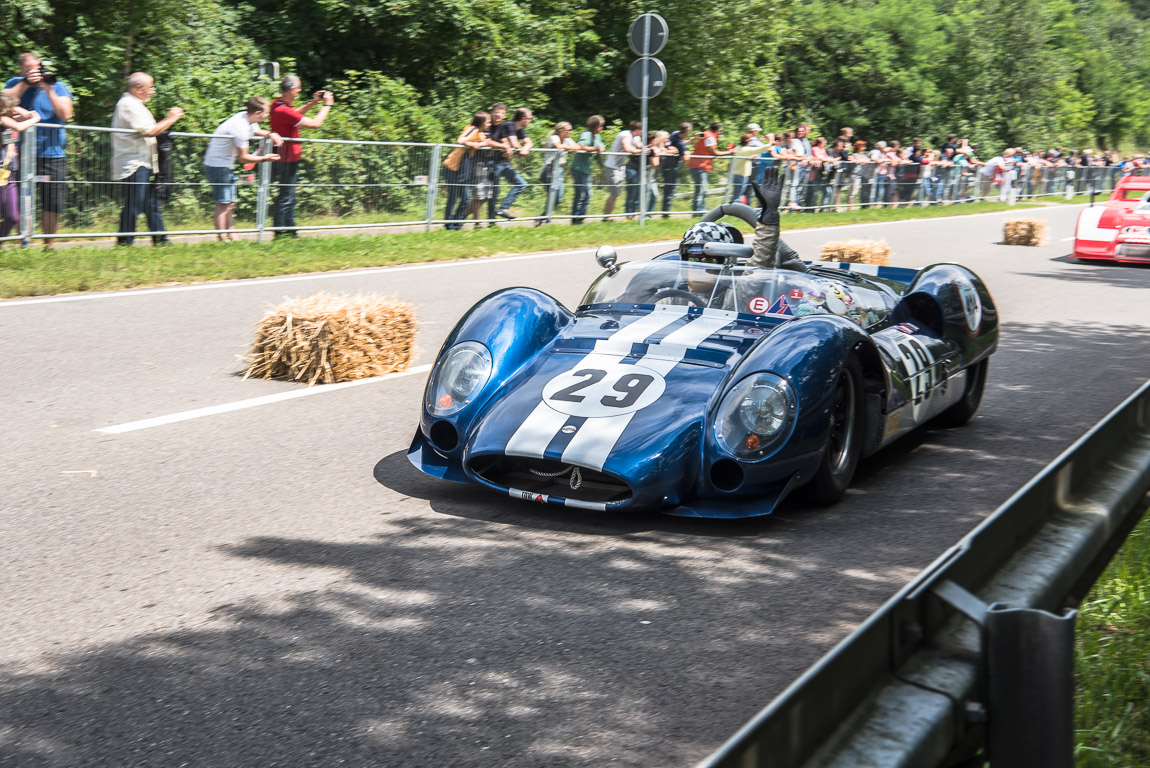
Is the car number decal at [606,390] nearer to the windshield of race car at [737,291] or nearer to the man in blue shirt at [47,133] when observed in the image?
the windshield of race car at [737,291]

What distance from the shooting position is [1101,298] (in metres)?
14.0

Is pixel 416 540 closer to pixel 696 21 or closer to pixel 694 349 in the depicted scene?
pixel 694 349

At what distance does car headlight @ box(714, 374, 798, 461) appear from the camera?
486 centimetres

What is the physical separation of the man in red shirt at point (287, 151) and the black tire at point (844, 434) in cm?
1016

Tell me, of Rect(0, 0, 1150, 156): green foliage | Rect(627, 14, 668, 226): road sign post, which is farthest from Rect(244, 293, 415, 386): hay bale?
Rect(0, 0, 1150, 156): green foliage

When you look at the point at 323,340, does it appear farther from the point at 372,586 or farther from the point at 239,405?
the point at 372,586

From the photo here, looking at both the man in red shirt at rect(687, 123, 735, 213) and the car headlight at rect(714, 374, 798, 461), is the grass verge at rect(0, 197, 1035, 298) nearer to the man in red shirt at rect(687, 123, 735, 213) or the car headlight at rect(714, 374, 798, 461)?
the man in red shirt at rect(687, 123, 735, 213)

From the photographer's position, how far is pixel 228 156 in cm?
1353

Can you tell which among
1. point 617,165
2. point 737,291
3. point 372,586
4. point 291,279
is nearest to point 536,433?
point 372,586

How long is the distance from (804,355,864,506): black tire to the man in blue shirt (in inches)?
354

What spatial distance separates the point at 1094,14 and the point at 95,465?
89.4 m

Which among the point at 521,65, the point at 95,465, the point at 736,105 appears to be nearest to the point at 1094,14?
the point at 736,105

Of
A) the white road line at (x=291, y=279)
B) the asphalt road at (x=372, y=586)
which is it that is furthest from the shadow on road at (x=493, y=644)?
the white road line at (x=291, y=279)

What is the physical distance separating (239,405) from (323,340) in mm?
947
